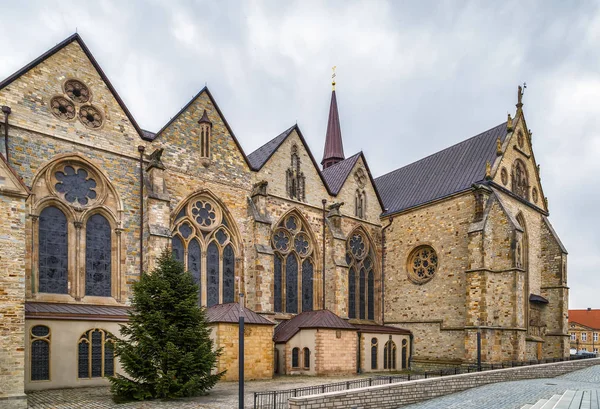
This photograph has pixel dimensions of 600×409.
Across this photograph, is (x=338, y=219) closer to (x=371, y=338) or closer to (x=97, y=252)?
(x=371, y=338)

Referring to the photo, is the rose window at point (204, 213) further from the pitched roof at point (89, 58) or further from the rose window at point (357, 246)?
the rose window at point (357, 246)

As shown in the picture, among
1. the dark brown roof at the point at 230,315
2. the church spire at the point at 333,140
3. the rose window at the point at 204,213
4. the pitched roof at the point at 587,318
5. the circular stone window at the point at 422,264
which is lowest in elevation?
the pitched roof at the point at 587,318

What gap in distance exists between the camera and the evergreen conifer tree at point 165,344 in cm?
1274

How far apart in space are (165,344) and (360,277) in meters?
16.8

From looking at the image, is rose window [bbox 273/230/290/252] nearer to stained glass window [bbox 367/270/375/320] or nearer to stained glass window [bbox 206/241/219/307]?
stained glass window [bbox 206/241/219/307]

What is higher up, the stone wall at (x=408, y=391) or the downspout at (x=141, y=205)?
the downspout at (x=141, y=205)

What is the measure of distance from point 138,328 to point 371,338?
1423 centimetres

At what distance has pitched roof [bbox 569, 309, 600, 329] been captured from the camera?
2985 inches

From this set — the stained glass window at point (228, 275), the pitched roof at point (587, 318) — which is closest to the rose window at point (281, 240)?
the stained glass window at point (228, 275)

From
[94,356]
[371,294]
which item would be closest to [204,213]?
[94,356]

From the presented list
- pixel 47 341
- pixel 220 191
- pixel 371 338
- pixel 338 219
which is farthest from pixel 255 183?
pixel 47 341

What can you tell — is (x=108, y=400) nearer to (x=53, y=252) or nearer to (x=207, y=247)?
(x=53, y=252)

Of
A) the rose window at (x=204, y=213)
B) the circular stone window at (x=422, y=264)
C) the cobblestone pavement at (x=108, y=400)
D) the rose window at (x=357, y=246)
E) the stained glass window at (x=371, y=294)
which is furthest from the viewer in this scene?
the stained glass window at (x=371, y=294)

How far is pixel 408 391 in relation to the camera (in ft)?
45.8
